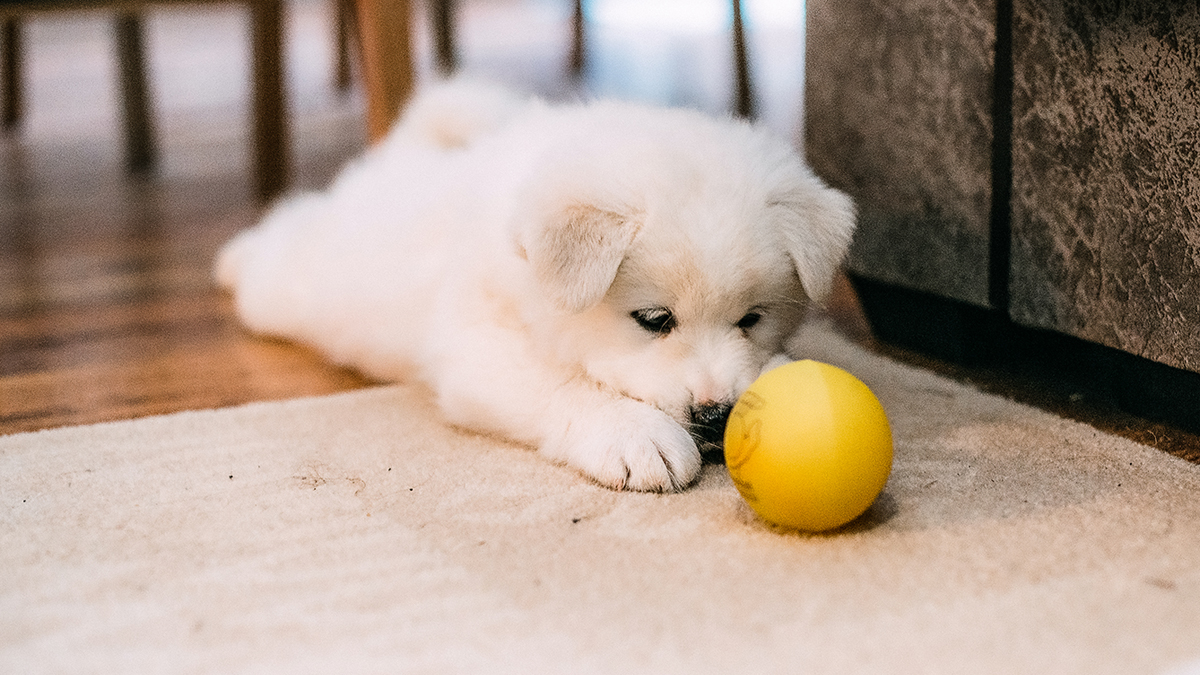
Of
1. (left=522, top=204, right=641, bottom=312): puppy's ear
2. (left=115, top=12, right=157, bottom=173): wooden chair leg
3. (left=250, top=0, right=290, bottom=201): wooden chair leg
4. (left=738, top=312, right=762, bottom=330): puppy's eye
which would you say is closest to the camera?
(left=522, top=204, right=641, bottom=312): puppy's ear

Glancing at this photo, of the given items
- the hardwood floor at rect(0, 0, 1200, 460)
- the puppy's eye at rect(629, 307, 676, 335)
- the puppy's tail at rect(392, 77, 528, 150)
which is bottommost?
the hardwood floor at rect(0, 0, 1200, 460)

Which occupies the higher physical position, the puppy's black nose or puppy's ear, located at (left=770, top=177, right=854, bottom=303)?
puppy's ear, located at (left=770, top=177, right=854, bottom=303)

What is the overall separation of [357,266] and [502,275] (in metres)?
0.63

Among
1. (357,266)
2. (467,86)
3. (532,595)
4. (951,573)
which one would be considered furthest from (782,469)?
(467,86)

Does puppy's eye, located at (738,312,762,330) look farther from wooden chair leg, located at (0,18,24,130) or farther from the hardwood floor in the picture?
wooden chair leg, located at (0,18,24,130)

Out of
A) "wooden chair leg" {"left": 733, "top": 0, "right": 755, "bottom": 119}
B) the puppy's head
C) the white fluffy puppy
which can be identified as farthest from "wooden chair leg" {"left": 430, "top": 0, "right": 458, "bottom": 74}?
the puppy's head

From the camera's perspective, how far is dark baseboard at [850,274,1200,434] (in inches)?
70.0

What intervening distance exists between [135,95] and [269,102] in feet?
4.04

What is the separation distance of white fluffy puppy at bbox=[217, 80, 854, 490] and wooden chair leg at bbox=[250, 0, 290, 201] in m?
2.21

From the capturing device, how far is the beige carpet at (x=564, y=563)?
1148 mm

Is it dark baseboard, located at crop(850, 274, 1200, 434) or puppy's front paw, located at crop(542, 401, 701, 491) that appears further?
dark baseboard, located at crop(850, 274, 1200, 434)

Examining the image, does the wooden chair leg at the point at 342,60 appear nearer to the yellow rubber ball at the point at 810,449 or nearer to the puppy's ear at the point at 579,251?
the puppy's ear at the point at 579,251

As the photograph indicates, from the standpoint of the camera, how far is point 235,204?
4.28 metres

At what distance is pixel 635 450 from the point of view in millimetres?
1580
